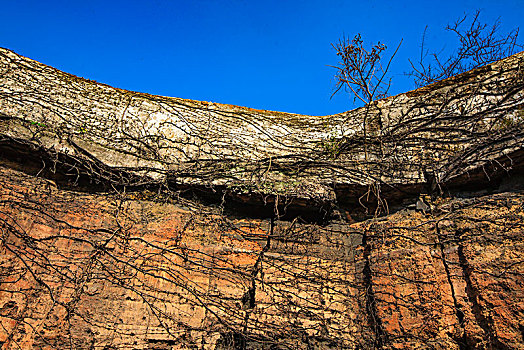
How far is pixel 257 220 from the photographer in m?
3.42

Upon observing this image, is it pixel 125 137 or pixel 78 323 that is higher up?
pixel 125 137

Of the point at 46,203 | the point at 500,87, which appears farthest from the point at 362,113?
the point at 46,203

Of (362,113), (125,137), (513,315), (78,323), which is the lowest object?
(78,323)

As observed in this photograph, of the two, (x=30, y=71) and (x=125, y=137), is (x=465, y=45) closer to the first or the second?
(x=125, y=137)

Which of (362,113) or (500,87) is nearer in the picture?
(500,87)

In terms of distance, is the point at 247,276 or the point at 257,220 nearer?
the point at 247,276

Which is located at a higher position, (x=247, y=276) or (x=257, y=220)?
(x=257, y=220)

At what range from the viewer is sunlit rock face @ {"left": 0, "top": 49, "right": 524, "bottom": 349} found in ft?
8.77

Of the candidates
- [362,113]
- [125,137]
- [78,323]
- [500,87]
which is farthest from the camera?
[362,113]

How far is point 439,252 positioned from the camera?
2.87m

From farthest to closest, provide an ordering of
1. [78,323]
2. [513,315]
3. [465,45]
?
[465,45]
[78,323]
[513,315]

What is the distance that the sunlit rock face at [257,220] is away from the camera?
2674mm

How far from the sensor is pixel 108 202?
3.15 metres

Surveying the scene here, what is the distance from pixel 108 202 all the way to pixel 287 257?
156cm
